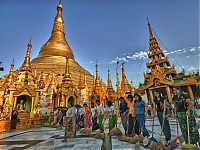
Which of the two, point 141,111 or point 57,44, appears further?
point 57,44

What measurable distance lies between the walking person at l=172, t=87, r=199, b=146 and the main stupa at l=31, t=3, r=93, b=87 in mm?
24582

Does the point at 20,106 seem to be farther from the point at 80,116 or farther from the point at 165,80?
the point at 165,80

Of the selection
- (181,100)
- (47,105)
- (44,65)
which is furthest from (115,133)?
(44,65)

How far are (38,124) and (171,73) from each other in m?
18.9

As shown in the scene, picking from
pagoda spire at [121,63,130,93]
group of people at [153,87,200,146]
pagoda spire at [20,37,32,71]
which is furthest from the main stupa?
group of people at [153,87,200,146]

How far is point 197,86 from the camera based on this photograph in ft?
57.0

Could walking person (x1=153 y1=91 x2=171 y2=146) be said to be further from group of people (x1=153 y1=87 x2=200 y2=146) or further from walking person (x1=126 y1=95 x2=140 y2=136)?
walking person (x1=126 y1=95 x2=140 y2=136)

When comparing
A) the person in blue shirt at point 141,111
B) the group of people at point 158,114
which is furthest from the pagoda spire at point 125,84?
the person in blue shirt at point 141,111

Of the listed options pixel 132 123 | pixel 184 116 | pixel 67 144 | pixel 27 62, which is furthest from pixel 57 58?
pixel 184 116

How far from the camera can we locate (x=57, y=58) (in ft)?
111

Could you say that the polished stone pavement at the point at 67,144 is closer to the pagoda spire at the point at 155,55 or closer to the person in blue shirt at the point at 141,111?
the person in blue shirt at the point at 141,111

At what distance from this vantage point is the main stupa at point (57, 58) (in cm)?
3002

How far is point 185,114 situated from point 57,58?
33080 mm

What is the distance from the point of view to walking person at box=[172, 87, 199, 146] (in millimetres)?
3766
